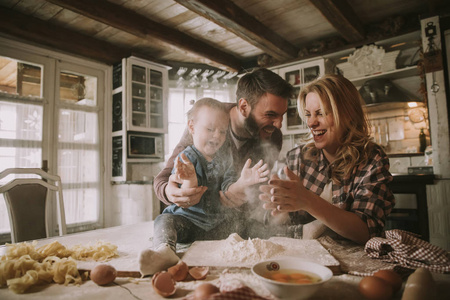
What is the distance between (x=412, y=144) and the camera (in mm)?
2879

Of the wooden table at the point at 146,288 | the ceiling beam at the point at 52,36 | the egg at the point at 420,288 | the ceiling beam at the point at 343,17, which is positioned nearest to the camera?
the egg at the point at 420,288

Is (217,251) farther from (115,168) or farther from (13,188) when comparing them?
(13,188)

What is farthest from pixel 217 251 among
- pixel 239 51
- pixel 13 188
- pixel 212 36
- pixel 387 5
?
pixel 387 5

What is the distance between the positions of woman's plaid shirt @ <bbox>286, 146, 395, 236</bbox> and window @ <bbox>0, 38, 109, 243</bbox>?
187cm

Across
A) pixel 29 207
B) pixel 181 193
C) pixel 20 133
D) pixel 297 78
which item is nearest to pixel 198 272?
pixel 181 193

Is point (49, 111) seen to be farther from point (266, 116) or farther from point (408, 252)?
point (408, 252)

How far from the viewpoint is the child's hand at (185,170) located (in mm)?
926

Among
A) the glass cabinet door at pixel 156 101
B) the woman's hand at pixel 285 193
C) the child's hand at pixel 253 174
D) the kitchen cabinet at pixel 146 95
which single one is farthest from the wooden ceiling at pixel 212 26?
the woman's hand at pixel 285 193

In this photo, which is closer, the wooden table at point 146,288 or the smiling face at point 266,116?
the wooden table at point 146,288

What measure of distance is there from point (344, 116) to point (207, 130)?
0.58 meters

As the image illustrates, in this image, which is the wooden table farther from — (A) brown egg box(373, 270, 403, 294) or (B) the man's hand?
(B) the man's hand

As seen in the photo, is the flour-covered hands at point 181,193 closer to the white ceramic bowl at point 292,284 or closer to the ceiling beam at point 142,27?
the white ceramic bowl at point 292,284

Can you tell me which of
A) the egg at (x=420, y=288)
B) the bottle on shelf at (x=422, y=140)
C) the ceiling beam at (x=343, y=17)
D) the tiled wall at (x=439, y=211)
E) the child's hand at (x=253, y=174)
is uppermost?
the ceiling beam at (x=343, y=17)

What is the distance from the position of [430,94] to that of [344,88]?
1.90 meters
